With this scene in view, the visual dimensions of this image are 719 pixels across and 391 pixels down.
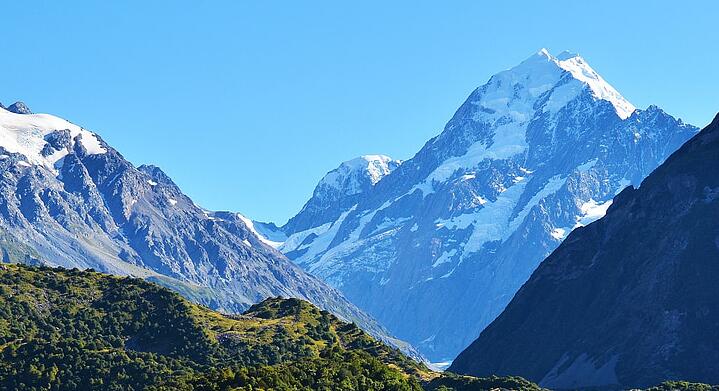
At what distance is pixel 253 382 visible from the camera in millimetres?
199000

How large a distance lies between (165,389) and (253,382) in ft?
45.6

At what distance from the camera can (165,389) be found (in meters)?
200

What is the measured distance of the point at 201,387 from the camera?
19825 centimetres

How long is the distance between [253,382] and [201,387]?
8090 millimetres

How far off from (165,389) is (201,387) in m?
5.99
